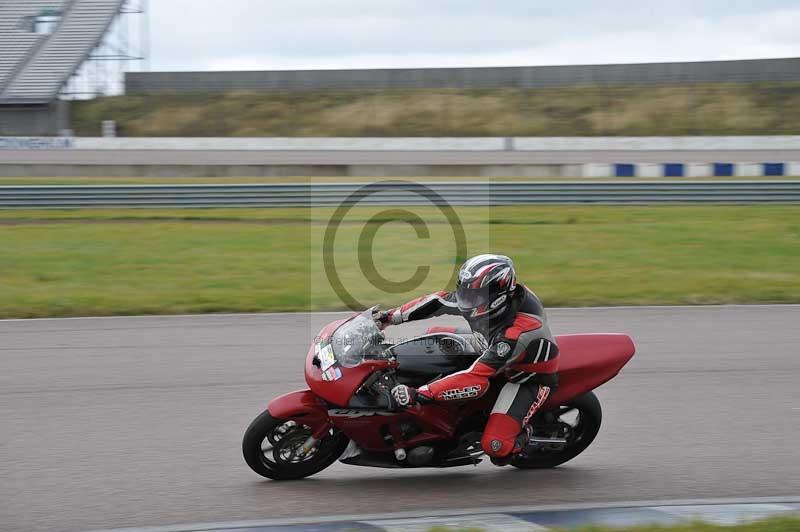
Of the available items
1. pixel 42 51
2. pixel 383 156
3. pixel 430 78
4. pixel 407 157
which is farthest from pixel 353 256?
pixel 42 51

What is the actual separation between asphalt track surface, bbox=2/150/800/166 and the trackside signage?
1.10 m

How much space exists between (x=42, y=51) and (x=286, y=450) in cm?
5033

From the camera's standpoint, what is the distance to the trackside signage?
38.6 metres

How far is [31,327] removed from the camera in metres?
10.3

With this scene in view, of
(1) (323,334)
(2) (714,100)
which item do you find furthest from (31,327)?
(2) (714,100)

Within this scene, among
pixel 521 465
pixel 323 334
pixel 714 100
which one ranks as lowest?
pixel 521 465

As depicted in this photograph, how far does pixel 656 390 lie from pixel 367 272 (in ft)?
21.9

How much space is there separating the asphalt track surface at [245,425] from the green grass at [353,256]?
167cm

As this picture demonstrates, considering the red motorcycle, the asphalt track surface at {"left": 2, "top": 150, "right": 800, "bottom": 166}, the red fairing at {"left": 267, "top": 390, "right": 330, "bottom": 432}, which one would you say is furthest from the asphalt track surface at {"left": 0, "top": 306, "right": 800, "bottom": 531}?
the asphalt track surface at {"left": 2, "top": 150, "right": 800, "bottom": 166}

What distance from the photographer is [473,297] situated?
5258 mm

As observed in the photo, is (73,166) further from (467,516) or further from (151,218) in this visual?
(467,516)

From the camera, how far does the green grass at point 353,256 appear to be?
1193cm

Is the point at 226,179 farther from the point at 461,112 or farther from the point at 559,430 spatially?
the point at 461,112

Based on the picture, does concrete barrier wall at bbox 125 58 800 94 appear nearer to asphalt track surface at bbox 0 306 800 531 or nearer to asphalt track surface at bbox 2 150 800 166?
asphalt track surface at bbox 2 150 800 166
